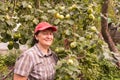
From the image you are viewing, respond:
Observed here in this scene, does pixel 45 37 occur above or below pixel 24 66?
above

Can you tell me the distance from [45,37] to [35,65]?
24 cm

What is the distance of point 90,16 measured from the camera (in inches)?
108

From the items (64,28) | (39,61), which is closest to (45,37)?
(39,61)

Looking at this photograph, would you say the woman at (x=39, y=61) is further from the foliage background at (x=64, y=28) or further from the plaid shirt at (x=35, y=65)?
the foliage background at (x=64, y=28)

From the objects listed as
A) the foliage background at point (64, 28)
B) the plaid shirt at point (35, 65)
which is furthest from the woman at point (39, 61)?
the foliage background at point (64, 28)

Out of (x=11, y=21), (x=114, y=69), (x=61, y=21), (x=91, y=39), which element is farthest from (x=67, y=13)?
(x=114, y=69)

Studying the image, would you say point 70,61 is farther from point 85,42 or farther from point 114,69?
point 114,69

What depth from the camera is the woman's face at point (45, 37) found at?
257 cm

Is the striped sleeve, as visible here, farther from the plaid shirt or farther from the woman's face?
the woman's face

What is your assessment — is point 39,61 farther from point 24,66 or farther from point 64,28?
point 64,28

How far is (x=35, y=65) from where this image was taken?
252 centimetres

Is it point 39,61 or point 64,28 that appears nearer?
point 39,61

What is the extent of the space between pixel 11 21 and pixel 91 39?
2.35 feet

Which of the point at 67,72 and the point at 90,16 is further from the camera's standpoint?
the point at 90,16
